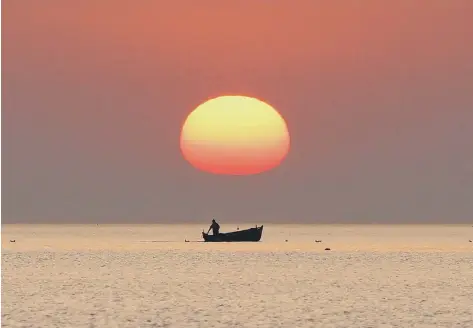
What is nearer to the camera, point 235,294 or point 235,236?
point 235,294

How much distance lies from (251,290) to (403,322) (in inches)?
484

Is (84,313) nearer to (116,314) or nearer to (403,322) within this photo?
(116,314)

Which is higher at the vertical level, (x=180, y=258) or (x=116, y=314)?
(x=180, y=258)

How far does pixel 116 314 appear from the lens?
3484 centimetres

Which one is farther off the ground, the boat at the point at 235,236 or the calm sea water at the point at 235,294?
the boat at the point at 235,236

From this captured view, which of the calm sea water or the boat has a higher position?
the boat

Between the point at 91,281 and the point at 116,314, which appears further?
the point at 91,281

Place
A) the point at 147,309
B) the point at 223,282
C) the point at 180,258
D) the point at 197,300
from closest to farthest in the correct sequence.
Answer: the point at 147,309
the point at 197,300
the point at 223,282
the point at 180,258

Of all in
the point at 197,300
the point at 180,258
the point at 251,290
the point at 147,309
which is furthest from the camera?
the point at 180,258

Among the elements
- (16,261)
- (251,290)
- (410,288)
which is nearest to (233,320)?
(251,290)

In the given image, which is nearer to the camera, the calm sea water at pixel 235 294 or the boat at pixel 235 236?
the calm sea water at pixel 235 294

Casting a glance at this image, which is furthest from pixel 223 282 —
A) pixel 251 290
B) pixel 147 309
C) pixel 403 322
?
pixel 403 322

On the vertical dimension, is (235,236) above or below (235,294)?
above

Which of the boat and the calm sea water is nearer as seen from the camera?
the calm sea water
